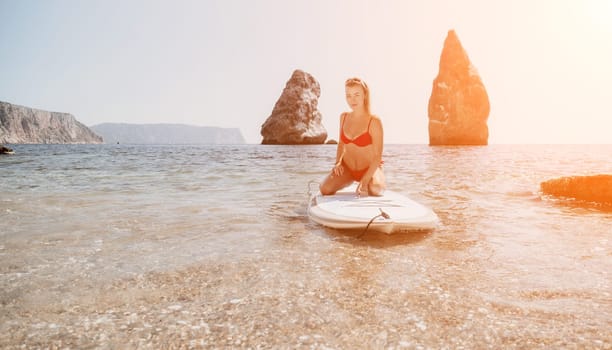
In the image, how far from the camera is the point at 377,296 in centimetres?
323

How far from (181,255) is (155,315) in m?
1.64

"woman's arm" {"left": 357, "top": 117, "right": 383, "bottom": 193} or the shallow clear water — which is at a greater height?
"woman's arm" {"left": 357, "top": 117, "right": 383, "bottom": 193}

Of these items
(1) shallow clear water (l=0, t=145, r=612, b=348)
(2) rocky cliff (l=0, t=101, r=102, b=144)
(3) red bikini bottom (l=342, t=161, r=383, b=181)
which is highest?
(2) rocky cliff (l=0, t=101, r=102, b=144)

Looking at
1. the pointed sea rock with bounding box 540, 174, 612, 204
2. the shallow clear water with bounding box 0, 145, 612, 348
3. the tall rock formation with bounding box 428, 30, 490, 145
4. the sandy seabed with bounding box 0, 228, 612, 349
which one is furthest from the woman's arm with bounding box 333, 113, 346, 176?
the tall rock formation with bounding box 428, 30, 490, 145

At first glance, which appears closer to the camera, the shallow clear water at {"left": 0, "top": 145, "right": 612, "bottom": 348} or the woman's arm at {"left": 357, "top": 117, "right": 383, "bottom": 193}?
the shallow clear water at {"left": 0, "top": 145, "right": 612, "bottom": 348}

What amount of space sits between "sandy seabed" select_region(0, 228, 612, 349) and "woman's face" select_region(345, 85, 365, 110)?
11.6 ft

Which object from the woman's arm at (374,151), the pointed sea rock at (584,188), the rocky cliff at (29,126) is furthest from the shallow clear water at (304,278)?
the rocky cliff at (29,126)

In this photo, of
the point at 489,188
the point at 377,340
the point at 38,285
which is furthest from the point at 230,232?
the point at 489,188

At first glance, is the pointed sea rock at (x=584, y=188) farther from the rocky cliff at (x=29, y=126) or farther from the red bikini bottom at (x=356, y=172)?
the rocky cliff at (x=29, y=126)

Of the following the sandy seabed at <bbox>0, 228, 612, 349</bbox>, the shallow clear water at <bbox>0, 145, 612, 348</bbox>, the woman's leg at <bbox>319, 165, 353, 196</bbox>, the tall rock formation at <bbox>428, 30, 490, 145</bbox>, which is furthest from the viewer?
the tall rock formation at <bbox>428, 30, 490, 145</bbox>

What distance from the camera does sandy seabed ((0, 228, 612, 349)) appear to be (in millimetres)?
2492

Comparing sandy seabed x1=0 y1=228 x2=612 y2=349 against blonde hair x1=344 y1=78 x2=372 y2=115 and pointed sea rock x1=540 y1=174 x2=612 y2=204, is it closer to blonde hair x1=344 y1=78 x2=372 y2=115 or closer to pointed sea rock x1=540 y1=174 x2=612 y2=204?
blonde hair x1=344 y1=78 x2=372 y2=115

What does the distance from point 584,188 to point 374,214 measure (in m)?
6.49

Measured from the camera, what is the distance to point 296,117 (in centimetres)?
10069
